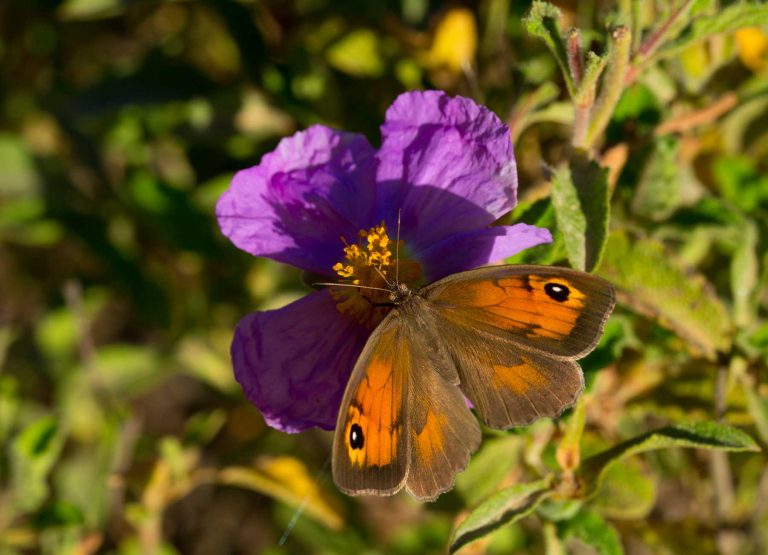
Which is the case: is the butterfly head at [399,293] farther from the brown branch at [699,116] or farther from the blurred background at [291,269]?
the brown branch at [699,116]

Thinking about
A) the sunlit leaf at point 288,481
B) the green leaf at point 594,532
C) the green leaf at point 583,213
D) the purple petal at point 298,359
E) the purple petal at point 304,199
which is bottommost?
the sunlit leaf at point 288,481

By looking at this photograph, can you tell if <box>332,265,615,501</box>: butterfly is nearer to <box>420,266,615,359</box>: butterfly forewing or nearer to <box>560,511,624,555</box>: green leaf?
<box>420,266,615,359</box>: butterfly forewing

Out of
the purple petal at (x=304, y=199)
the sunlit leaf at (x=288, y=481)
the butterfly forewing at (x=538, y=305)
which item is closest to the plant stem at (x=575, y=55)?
the butterfly forewing at (x=538, y=305)

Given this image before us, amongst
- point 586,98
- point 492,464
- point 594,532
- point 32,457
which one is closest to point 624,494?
point 594,532

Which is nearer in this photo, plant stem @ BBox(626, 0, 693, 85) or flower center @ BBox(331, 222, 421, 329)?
plant stem @ BBox(626, 0, 693, 85)

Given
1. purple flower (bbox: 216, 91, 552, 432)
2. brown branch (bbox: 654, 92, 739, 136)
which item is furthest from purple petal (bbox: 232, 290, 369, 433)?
brown branch (bbox: 654, 92, 739, 136)
